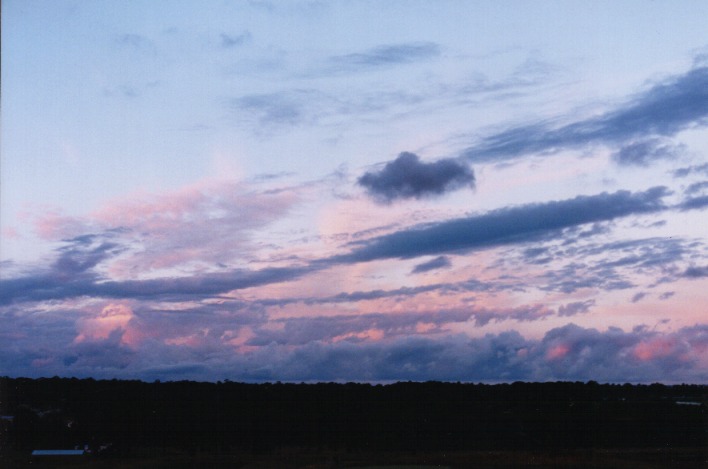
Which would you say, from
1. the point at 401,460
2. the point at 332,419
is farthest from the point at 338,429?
the point at 401,460

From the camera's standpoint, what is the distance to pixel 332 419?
11862 centimetres

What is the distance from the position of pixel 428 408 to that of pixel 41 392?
221 ft

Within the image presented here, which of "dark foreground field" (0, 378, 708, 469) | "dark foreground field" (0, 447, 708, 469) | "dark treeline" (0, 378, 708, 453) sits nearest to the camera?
"dark foreground field" (0, 447, 708, 469)

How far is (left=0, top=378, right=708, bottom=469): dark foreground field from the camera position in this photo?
84.6 meters

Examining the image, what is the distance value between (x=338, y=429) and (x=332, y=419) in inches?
244

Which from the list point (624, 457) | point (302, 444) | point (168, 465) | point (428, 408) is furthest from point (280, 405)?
point (624, 457)

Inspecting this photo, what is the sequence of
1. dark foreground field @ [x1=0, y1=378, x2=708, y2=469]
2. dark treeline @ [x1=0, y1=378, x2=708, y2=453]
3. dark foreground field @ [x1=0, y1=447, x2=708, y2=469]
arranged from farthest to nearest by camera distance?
dark treeline @ [x1=0, y1=378, x2=708, y2=453] < dark foreground field @ [x1=0, y1=378, x2=708, y2=469] < dark foreground field @ [x1=0, y1=447, x2=708, y2=469]

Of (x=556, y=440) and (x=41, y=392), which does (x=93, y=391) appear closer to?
(x=41, y=392)

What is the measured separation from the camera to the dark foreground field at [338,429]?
84625mm

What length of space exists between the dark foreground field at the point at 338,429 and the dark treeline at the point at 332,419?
27cm

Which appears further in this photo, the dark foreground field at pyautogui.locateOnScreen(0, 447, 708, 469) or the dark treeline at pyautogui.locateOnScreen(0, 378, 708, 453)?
the dark treeline at pyautogui.locateOnScreen(0, 378, 708, 453)

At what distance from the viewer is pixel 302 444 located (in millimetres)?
102312

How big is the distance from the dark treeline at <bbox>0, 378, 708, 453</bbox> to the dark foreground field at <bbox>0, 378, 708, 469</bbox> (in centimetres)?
27

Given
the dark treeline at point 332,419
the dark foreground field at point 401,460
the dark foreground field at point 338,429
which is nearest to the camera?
the dark foreground field at point 401,460
